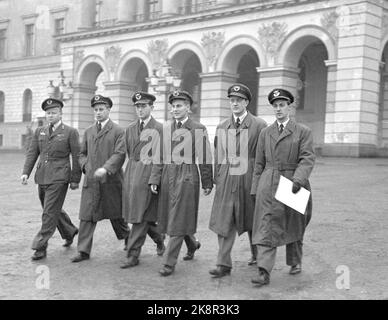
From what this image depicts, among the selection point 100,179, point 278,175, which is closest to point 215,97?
point 100,179

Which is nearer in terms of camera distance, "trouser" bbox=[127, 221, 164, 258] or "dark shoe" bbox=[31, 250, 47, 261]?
"trouser" bbox=[127, 221, 164, 258]

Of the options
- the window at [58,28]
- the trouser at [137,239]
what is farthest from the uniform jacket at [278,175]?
the window at [58,28]

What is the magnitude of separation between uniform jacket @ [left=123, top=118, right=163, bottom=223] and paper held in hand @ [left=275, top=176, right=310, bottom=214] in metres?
1.61

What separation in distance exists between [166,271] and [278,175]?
5.41ft

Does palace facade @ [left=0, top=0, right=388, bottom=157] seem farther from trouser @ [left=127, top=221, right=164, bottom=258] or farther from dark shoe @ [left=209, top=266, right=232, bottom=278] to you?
dark shoe @ [left=209, top=266, right=232, bottom=278]

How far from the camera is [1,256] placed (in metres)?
7.43

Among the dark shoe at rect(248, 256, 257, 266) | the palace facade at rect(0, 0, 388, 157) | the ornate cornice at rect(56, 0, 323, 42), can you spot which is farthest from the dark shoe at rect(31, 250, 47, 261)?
the ornate cornice at rect(56, 0, 323, 42)

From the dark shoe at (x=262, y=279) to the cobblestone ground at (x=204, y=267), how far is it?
0.08 meters

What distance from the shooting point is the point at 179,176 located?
22.5 feet

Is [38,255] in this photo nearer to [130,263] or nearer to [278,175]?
[130,263]

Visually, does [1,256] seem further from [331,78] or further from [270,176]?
[331,78]

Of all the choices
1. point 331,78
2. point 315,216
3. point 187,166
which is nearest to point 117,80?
point 331,78

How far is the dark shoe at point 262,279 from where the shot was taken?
610cm

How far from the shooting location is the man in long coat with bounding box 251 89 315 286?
6199 millimetres
